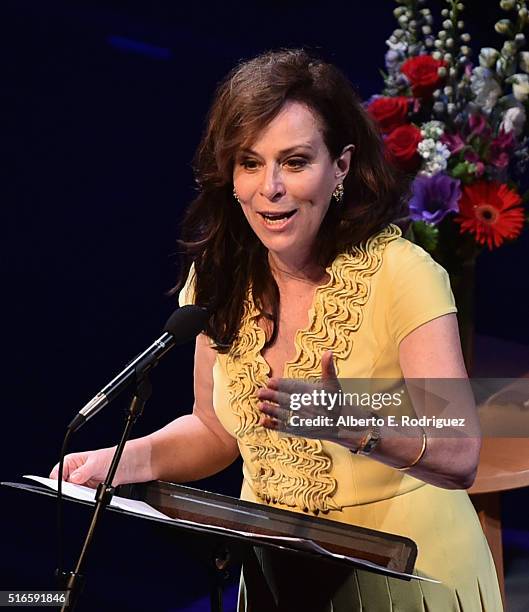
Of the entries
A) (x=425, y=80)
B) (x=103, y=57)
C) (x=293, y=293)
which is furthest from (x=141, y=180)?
(x=293, y=293)

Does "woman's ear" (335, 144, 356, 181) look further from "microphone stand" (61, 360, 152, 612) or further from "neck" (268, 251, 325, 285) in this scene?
"microphone stand" (61, 360, 152, 612)

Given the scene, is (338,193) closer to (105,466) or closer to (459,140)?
(105,466)

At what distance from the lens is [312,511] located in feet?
5.82

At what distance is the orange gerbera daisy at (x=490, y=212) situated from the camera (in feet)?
8.77

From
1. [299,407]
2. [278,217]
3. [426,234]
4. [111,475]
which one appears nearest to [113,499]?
[111,475]

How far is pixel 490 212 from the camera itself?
2.69m

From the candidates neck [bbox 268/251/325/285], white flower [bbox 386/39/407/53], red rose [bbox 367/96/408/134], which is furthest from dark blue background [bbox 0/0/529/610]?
neck [bbox 268/251/325/285]

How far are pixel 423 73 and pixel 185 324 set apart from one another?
1.43 meters

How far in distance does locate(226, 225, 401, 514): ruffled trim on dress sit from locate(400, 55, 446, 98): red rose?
946mm

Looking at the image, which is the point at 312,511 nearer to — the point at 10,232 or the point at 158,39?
the point at 10,232

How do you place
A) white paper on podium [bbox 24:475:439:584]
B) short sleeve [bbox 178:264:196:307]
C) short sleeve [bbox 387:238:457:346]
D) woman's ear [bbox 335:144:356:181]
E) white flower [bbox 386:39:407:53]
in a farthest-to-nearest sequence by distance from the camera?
white flower [bbox 386:39:407:53], short sleeve [bbox 178:264:196:307], woman's ear [bbox 335:144:356:181], short sleeve [bbox 387:238:457:346], white paper on podium [bbox 24:475:439:584]

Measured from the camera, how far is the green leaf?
8.88ft

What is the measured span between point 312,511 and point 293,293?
0.35 meters

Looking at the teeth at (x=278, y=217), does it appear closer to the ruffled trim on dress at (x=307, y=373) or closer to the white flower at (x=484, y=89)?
the ruffled trim on dress at (x=307, y=373)
